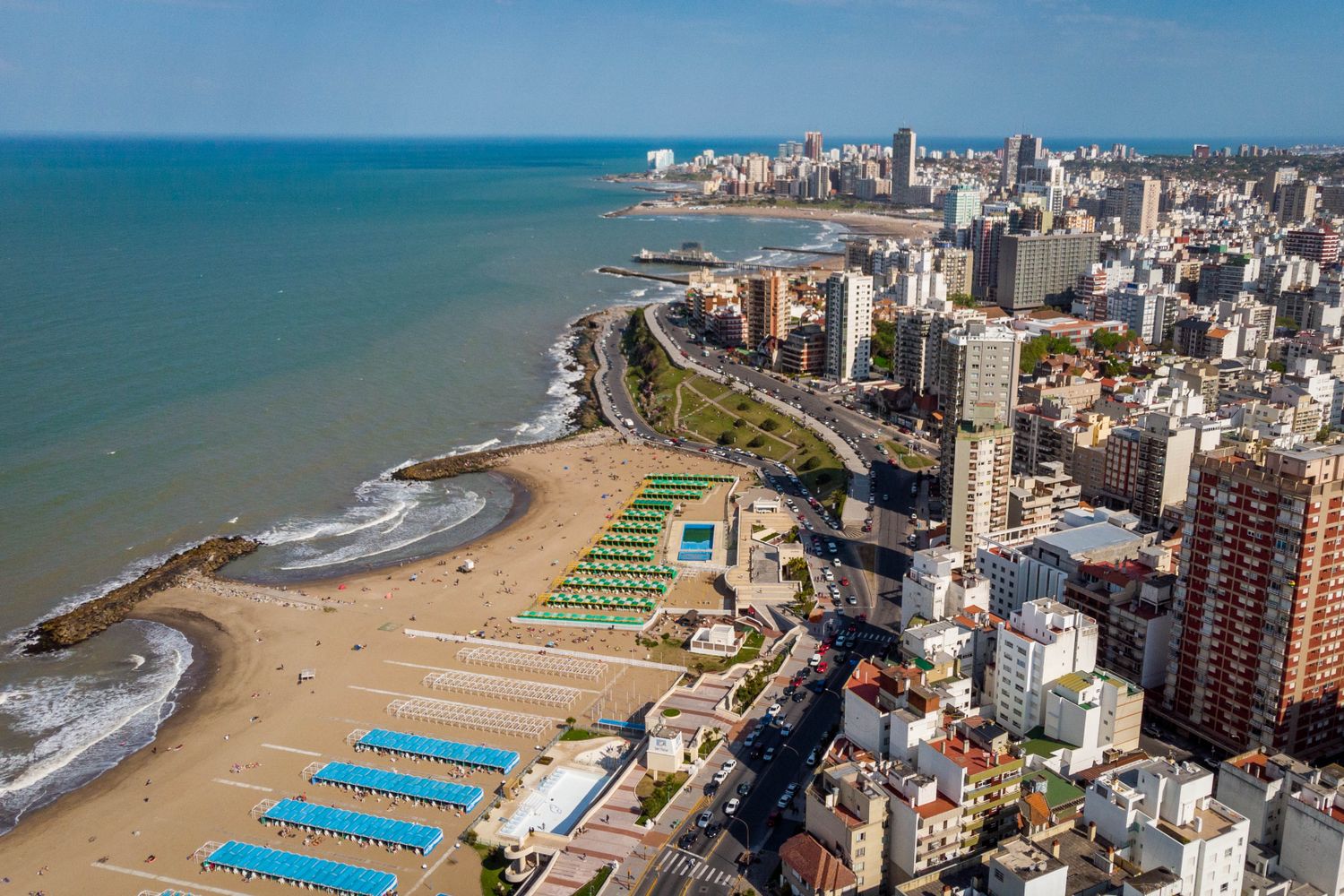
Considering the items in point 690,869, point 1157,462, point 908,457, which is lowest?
point 690,869

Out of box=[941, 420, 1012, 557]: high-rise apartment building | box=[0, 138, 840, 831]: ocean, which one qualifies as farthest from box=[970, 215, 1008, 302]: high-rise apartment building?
box=[941, 420, 1012, 557]: high-rise apartment building

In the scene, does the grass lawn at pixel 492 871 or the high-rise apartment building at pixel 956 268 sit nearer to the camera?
the grass lawn at pixel 492 871

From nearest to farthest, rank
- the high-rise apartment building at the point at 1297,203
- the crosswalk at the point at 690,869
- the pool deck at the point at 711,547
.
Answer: the crosswalk at the point at 690,869, the pool deck at the point at 711,547, the high-rise apartment building at the point at 1297,203

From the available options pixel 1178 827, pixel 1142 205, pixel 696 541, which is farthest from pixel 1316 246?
pixel 1178 827

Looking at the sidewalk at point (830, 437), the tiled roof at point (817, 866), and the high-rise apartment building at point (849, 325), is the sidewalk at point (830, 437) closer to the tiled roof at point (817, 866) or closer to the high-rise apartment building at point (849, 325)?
the high-rise apartment building at point (849, 325)

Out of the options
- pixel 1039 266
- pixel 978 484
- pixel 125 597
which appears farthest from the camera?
pixel 1039 266

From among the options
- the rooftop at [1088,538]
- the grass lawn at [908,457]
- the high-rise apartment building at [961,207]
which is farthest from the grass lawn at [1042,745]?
the high-rise apartment building at [961,207]

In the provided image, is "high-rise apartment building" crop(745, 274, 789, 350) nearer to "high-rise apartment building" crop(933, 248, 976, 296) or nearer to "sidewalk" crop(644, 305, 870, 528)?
"sidewalk" crop(644, 305, 870, 528)

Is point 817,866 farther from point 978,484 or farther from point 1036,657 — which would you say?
point 978,484
